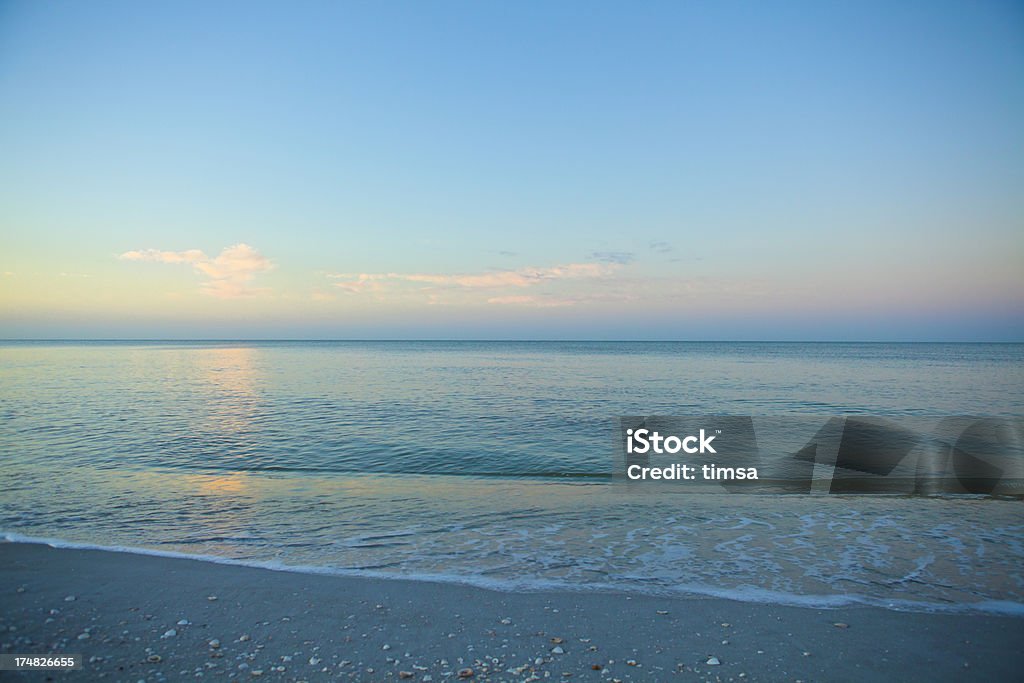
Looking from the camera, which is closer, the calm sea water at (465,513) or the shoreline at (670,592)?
the shoreline at (670,592)

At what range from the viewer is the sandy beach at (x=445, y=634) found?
519 cm

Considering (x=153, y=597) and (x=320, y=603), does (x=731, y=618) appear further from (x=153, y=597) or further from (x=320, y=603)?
(x=153, y=597)

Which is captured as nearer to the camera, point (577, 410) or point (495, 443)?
point (495, 443)

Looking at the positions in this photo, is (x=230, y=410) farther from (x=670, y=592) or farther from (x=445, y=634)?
(x=670, y=592)

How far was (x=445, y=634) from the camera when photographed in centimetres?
593

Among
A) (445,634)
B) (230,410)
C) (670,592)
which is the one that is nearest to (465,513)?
(670,592)

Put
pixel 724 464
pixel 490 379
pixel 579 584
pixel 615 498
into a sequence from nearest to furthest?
1. pixel 579 584
2. pixel 615 498
3. pixel 724 464
4. pixel 490 379

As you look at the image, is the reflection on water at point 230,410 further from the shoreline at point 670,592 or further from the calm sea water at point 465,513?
the shoreline at point 670,592

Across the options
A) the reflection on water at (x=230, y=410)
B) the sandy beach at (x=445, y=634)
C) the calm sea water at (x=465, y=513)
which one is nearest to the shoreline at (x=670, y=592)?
the calm sea water at (x=465, y=513)

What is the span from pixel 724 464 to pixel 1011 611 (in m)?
10.6

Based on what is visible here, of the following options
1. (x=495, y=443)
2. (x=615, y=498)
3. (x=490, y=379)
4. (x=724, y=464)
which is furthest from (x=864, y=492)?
(x=490, y=379)

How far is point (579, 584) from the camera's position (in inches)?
295

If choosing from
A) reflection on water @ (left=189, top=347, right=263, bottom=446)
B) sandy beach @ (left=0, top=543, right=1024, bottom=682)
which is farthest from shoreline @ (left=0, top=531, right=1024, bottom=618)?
reflection on water @ (left=189, top=347, right=263, bottom=446)

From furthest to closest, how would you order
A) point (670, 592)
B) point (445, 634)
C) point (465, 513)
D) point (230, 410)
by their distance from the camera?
Answer: point (230, 410)
point (465, 513)
point (670, 592)
point (445, 634)
